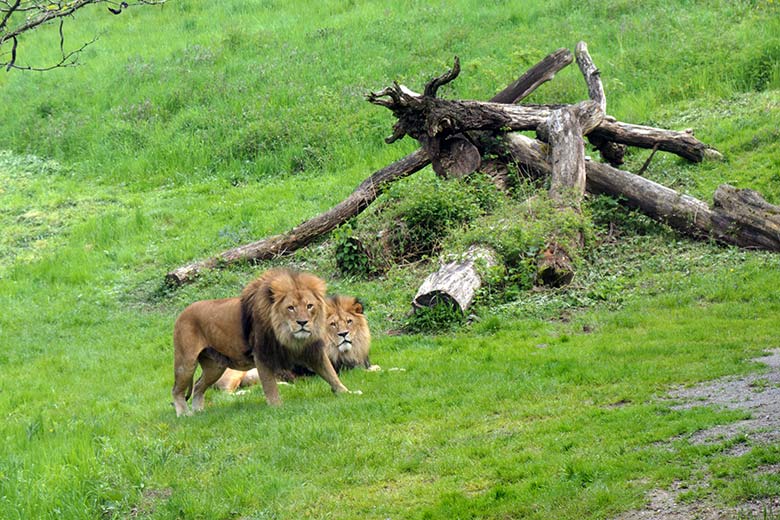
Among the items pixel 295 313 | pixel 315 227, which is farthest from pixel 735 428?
pixel 315 227

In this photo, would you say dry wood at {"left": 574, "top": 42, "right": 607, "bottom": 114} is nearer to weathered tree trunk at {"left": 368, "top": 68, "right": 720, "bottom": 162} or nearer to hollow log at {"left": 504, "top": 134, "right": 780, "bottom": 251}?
weathered tree trunk at {"left": 368, "top": 68, "right": 720, "bottom": 162}

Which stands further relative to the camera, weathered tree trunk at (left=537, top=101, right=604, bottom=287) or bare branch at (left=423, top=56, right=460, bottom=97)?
bare branch at (left=423, top=56, right=460, bottom=97)

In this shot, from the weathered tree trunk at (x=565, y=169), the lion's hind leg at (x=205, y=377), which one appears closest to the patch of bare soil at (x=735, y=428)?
the weathered tree trunk at (x=565, y=169)

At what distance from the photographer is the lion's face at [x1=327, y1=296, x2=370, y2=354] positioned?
11.8 metres

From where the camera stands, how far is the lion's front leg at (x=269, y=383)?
10375mm

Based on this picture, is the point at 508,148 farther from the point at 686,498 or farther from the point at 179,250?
the point at 686,498

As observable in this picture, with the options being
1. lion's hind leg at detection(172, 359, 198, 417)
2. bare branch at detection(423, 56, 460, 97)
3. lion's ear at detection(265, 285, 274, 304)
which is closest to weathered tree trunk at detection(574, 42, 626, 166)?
bare branch at detection(423, 56, 460, 97)

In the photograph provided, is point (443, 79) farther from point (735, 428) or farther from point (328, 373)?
point (735, 428)

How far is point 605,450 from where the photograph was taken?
25.8 feet

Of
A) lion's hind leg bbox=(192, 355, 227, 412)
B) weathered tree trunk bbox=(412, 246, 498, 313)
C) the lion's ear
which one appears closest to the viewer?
the lion's ear

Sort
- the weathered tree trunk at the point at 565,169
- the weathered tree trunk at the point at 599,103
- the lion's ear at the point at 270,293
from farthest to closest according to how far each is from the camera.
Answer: the weathered tree trunk at the point at 599,103 → the weathered tree trunk at the point at 565,169 → the lion's ear at the point at 270,293

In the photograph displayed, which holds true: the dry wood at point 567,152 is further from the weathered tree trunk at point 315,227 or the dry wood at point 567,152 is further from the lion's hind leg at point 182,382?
the lion's hind leg at point 182,382

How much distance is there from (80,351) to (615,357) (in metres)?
8.20

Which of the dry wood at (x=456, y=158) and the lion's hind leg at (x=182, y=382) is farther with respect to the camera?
the dry wood at (x=456, y=158)
